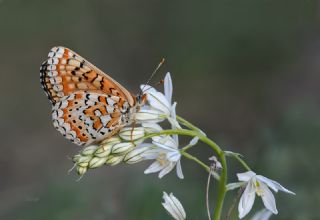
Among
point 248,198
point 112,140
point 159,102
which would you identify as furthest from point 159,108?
point 248,198

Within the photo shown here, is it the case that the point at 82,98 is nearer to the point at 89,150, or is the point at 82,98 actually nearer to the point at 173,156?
the point at 89,150

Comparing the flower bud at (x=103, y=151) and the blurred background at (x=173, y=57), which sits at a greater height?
the flower bud at (x=103, y=151)

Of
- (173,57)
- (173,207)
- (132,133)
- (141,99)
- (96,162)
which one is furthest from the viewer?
(173,57)

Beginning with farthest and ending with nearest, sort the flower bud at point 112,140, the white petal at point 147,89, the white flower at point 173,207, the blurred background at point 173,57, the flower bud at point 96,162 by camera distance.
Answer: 1. the blurred background at point 173,57
2. the white petal at point 147,89
3. the white flower at point 173,207
4. the flower bud at point 112,140
5. the flower bud at point 96,162

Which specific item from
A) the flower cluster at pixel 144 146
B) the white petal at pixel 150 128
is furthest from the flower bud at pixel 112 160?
the white petal at pixel 150 128

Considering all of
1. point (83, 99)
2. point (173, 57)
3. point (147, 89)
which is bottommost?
point (173, 57)

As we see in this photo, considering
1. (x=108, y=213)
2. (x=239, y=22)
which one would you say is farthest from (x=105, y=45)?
(x=108, y=213)

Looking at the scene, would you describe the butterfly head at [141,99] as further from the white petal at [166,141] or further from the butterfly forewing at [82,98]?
the white petal at [166,141]
